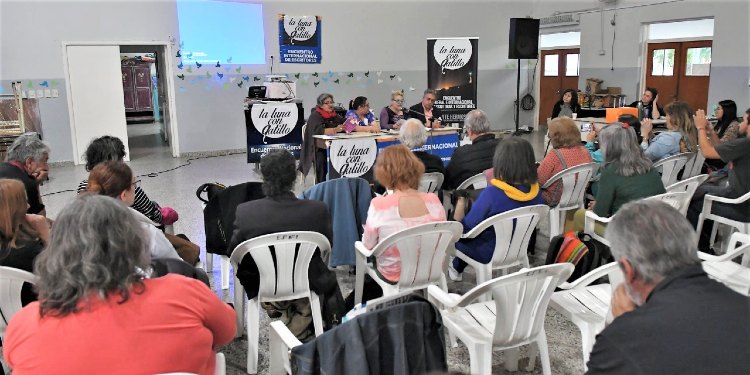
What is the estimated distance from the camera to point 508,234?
301cm

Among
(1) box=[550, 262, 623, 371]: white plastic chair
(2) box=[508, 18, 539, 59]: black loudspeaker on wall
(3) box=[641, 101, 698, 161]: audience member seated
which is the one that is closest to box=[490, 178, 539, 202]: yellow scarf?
(1) box=[550, 262, 623, 371]: white plastic chair

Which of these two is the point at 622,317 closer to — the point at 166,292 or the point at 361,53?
the point at 166,292

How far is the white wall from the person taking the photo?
27.7ft

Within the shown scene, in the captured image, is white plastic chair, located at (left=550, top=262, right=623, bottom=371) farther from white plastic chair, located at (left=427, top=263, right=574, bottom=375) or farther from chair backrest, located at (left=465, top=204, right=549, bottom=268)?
chair backrest, located at (left=465, top=204, right=549, bottom=268)

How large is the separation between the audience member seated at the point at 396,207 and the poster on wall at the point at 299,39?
7.49 m

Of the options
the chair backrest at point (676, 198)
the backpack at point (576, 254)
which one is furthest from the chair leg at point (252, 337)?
the chair backrest at point (676, 198)

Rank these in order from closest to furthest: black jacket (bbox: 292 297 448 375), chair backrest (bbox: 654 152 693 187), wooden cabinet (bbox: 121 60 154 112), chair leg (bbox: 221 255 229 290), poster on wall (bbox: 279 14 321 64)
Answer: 1. black jacket (bbox: 292 297 448 375)
2. chair leg (bbox: 221 255 229 290)
3. chair backrest (bbox: 654 152 693 187)
4. poster on wall (bbox: 279 14 321 64)
5. wooden cabinet (bbox: 121 60 154 112)

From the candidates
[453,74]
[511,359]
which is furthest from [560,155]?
[453,74]

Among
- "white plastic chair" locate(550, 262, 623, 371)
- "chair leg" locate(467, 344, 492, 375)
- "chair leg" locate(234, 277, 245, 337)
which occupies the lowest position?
"chair leg" locate(234, 277, 245, 337)

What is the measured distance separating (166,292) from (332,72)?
9198mm

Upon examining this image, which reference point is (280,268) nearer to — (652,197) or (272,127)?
(652,197)

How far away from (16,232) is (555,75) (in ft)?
41.1

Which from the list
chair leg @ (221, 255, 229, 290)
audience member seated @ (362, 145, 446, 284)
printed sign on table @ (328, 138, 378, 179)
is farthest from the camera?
printed sign on table @ (328, 138, 378, 179)

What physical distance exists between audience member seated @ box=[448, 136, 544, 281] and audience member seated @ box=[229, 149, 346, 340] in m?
0.83
